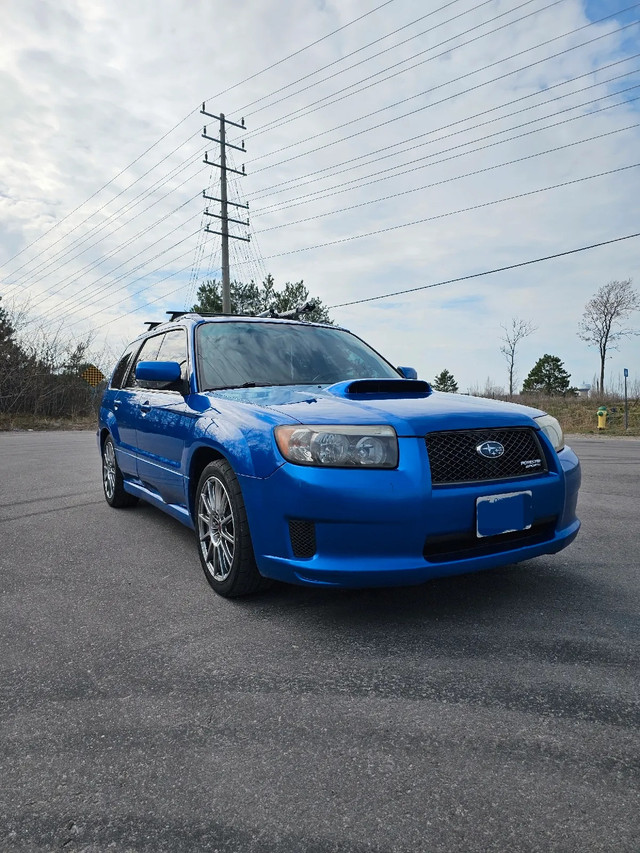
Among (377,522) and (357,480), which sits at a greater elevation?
(357,480)

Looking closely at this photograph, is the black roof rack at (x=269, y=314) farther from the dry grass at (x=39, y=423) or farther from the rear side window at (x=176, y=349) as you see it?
the dry grass at (x=39, y=423)

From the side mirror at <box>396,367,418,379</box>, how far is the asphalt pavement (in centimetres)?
174

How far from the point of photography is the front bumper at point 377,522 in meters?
2.53

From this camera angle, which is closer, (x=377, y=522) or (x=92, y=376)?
(x=377, y=522)

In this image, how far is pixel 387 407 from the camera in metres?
2.88

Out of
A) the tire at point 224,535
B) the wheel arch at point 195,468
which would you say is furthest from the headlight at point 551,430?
the wheel arch at point 195,468

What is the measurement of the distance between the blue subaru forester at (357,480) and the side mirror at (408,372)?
111 centimetres

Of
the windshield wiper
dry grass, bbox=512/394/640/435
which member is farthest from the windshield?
dry grass, bbox=512/394/640/435

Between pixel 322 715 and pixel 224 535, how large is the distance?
1.33 metres

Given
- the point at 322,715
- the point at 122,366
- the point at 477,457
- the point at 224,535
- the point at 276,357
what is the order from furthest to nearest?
the point at 122,366, the point at 276,357, the point at 224,535, the point at 477,457, the point at 322,715

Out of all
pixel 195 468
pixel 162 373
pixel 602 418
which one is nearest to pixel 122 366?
pixel 162 373

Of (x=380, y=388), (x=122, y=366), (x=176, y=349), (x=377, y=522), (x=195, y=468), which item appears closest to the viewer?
(x=377, y=522)

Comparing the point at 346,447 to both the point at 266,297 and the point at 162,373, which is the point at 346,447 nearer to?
the point at 162,373

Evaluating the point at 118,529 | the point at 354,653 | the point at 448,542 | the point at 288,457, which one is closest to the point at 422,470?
the point at 448,542
